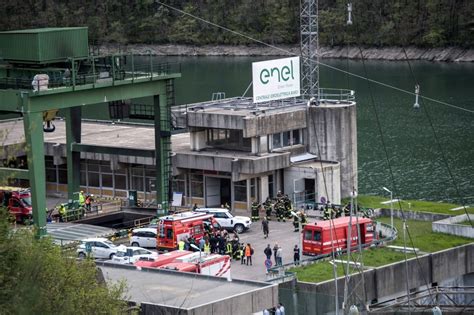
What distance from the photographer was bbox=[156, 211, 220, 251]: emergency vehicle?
46344mm

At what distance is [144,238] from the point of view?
1875 inches

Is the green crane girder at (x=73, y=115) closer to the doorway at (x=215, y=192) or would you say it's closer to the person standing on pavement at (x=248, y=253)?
the doorway at (x=215, y=192)

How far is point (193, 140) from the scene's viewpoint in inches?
2189

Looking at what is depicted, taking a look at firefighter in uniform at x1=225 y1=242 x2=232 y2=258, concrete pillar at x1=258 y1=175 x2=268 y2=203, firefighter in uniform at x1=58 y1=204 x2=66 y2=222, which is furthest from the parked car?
concrete pillar at x1=258 y1=175 x2=268 y2=203

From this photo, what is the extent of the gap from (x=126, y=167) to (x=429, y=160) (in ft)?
80.9

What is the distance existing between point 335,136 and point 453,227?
9.66 meters

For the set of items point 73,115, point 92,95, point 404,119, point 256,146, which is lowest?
point 404,119

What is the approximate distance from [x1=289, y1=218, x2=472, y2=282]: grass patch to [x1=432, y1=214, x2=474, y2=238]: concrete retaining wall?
0.94 ft

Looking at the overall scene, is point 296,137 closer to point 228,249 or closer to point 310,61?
point 310,61

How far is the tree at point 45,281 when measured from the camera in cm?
2014

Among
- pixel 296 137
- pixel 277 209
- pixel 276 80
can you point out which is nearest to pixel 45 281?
pixel 277 209

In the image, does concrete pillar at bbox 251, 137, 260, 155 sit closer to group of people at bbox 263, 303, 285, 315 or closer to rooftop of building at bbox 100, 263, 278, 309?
rooftop of building at bbox 100, 263, 278, 309

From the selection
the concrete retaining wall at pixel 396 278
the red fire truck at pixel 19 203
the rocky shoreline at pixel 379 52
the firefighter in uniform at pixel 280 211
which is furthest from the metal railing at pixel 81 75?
the rocky shoreline at pixel 379 52

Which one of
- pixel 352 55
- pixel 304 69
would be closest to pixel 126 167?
pixel 304 69
